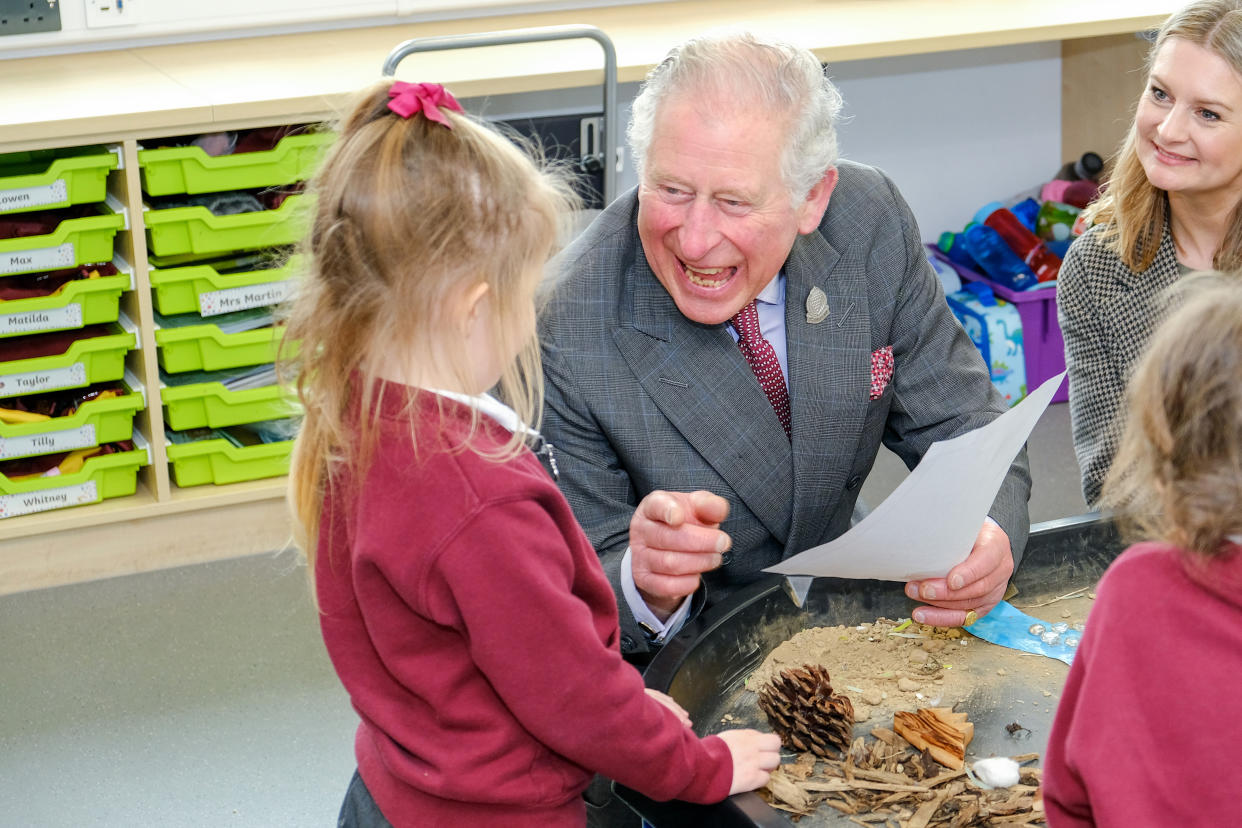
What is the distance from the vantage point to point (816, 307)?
1.65 meters

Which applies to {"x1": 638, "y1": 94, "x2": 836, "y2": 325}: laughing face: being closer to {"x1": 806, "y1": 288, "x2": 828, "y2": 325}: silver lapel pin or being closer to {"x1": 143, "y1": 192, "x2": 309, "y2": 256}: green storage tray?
{"x1": 806, "y1": 288, "x2": 828, "y2": 325}: silver lapel pin

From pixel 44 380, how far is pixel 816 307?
1692 mm

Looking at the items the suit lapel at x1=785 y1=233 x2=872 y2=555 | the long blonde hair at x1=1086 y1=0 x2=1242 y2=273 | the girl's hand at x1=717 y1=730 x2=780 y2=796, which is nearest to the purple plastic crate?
the long blonde hair at x1=1086 y1=0 x2=1242 y2=273

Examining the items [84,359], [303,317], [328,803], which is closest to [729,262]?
[303,317]

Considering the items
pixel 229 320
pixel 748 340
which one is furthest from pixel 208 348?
Result: pixel 748 340

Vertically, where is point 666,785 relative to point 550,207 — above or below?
below

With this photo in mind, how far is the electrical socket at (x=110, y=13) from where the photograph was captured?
9.81 feet

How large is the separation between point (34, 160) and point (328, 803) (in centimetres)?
132

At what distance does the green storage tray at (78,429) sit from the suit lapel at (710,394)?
1.50 meters

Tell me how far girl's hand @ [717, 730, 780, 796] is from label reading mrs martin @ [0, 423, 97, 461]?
1932 millimetres

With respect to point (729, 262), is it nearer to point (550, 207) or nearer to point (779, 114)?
point (779, 114)

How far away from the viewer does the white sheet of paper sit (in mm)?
1307

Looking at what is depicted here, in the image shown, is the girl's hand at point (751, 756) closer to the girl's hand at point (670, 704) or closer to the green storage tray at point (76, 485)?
the girl's hand at point (670, 704)

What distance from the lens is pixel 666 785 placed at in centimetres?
110
